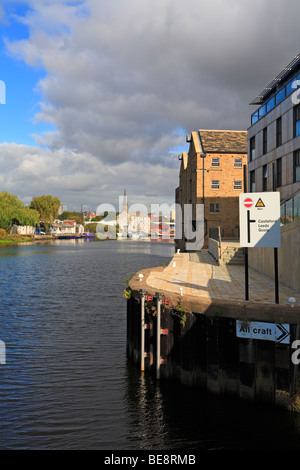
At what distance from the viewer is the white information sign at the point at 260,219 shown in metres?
11.6

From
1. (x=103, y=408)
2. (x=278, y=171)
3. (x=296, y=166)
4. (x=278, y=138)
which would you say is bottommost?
(x=103, y=408)

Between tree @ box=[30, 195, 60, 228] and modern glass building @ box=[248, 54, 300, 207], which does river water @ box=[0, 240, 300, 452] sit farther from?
tree @ box=[30, 195, 60, 228]

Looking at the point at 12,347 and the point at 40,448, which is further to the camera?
the point at 12,347

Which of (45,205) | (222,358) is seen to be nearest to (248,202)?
(222,358)

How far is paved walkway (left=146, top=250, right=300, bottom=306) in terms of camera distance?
13.0 m

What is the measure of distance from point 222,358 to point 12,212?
105 meters

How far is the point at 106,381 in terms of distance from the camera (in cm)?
1252

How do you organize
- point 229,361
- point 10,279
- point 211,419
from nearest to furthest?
1. point 211,419
2. point 229,361
3. point 10,279

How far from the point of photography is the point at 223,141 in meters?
48.8

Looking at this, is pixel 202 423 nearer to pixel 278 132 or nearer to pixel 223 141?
pixel 278 132
